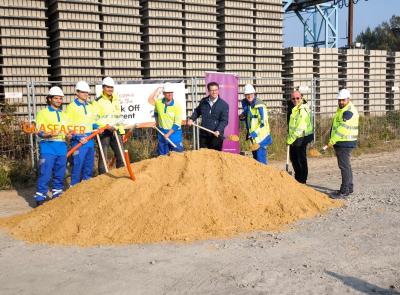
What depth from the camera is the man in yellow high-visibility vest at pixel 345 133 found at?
7730 mm

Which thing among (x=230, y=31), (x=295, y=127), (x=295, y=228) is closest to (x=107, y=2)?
(x=230, y=31)

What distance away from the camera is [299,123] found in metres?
8.36

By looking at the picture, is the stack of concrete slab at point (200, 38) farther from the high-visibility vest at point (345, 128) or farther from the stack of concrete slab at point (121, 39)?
the high-visibility vest at point (345, 128)

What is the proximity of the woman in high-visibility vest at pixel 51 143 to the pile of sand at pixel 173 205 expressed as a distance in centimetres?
78

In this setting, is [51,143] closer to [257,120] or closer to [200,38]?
[257,120]

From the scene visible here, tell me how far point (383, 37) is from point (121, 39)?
42.3 metres

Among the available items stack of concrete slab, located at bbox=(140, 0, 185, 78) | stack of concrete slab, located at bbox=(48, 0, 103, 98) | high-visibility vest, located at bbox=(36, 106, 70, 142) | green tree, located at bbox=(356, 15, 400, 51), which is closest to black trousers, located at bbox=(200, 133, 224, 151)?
high-visibility vest, located at bbox=(36, 106, 70, 142)

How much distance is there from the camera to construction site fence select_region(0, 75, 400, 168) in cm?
964

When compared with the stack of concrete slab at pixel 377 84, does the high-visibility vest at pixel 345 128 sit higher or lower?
lower

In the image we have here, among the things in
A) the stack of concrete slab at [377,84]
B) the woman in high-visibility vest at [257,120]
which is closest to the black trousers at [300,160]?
the woman in high-visibility vest at [257,120]

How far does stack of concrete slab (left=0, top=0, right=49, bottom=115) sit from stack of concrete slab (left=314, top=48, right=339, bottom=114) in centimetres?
937

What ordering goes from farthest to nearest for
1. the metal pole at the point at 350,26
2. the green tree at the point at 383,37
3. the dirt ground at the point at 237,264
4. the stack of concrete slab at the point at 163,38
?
the green tree at the point at 383,37, the metal pole at the point at 350,26, the stack of concrete slab at the point at 163,38, the dirt ground at the point at 237,264

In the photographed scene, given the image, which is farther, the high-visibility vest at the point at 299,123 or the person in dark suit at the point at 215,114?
the high-visibility vest at the point at 299,123

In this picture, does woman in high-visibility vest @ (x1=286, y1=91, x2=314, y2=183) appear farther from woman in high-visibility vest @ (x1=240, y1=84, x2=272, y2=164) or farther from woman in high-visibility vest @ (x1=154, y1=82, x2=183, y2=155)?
woman in high-visibility vest @ (x1=154, y1=82, x2=183, y2=155)
